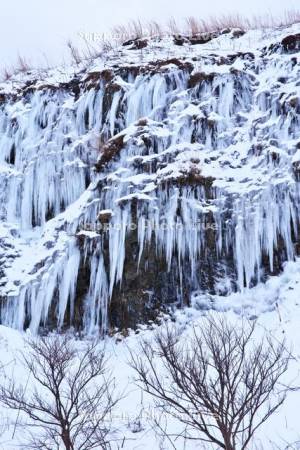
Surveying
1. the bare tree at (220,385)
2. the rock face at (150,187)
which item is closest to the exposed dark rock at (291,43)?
the rock face at (150,187)

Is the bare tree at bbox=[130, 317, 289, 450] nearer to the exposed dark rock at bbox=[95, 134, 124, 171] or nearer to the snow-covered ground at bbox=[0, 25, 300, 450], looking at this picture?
the snow-covered ground at bbox=[0, 25, 300, 450]

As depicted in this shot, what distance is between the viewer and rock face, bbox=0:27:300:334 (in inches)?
387

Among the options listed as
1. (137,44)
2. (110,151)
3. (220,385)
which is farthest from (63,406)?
(137,44)

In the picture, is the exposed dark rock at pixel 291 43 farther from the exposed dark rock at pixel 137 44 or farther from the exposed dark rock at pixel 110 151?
the exposed dark rock at pixel 110 151

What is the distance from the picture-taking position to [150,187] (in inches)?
416

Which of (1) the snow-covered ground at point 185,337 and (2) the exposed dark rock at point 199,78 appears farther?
(2) the exposed dark rock at point 199,78

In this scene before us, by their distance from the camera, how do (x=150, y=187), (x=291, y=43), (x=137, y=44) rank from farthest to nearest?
(x=137, y=44), (x=291, y=43), (x=150, y=187)

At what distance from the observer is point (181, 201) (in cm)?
1026

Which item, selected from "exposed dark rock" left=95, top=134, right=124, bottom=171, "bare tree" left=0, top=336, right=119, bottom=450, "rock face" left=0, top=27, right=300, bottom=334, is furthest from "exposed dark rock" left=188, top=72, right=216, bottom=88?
"bare tree" left=0, top=336, right=119, bottom=450

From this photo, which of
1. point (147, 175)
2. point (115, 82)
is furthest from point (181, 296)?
point (115, 82)

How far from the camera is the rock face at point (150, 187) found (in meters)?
9.82

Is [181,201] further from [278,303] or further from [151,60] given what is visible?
[151,60]

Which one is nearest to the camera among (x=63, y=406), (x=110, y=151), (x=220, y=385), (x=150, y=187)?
(x=220, y=385)

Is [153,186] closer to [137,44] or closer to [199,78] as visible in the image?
[199,78]
